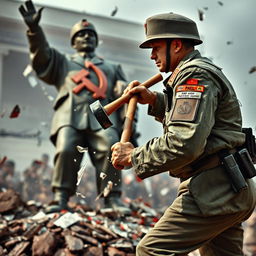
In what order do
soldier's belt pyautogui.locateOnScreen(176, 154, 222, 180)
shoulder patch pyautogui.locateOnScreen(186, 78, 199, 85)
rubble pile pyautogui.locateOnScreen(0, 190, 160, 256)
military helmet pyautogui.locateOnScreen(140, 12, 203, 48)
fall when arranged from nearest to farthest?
shoulder patch pyautogui.locateOnScreen(186, 78, 199, 85)
soldier's belt pyautogui.locateOnScreen(176, 154, 222, 180)
military helmet pyautogui.locateOnScreen(140, 12, 203, 48)
rubble pile pyautogui.locateOnScreen(0, 190, 160, 256)

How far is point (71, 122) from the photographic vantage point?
709cm

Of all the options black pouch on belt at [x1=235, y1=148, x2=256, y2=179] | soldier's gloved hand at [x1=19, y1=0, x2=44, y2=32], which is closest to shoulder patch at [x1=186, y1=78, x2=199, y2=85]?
black pouch on belt at [x1=235, y1=148, x2=256, y2=179]

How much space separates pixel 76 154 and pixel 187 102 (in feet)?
13.3

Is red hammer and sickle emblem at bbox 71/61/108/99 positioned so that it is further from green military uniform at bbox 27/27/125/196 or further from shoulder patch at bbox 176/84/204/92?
shoulder patch at bbox 176/84/204/92

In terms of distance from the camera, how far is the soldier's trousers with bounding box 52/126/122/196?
7.00 metres

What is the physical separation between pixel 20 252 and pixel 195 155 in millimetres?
3059

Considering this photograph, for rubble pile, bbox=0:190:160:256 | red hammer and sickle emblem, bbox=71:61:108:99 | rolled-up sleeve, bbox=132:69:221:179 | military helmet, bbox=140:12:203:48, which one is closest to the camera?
rolled-up sleeve, bbox=132:69:221:179

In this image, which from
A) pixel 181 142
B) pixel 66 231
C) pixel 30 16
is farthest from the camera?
pixel 30 16

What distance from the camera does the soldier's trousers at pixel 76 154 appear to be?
7.00 metres

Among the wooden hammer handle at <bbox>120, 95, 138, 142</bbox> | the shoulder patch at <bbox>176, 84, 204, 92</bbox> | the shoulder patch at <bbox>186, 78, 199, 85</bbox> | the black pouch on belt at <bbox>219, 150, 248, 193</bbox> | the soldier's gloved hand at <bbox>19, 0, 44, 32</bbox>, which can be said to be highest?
the soldier's gloved hand at <bbox>19, 0, 44, 32</bbox>

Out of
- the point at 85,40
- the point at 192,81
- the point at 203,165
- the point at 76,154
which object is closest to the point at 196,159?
the point at 203,165

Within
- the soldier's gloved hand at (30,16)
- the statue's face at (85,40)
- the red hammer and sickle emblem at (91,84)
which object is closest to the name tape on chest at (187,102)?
the red hammer and sickle emblem at (91,84)

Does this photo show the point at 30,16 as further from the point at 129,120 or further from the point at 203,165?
the point at 203,165

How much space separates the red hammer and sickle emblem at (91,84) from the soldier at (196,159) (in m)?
3.73
